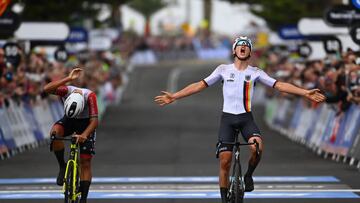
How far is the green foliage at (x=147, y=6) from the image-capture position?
12912 centimetres

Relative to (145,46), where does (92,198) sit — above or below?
above

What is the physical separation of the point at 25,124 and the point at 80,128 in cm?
1314

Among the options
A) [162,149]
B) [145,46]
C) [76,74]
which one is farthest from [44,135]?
[145,46]

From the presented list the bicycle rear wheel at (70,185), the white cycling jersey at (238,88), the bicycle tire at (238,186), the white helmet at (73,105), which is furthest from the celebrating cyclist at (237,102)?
the bicycle rear wheel at (70,185)

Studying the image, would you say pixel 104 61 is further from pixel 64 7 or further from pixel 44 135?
pixel 44 135

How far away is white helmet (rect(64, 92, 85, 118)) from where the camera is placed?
13.5 metres

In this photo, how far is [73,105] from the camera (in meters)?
13.5

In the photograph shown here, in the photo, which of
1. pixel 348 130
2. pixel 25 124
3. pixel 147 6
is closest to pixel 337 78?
pixel 348 130

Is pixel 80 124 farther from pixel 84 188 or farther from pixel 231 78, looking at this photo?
pixel 231 78

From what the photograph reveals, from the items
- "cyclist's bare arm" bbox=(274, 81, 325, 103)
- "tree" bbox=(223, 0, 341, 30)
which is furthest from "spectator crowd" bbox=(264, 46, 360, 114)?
"tree" bbox=(223, 0, 341, 30)

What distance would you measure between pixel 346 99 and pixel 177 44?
6830 cm

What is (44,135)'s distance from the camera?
96.8 ft

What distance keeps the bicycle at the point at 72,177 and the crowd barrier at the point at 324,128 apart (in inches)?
335

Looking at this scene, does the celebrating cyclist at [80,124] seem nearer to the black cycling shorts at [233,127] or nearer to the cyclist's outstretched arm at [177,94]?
the cyclist's outstretched arm at [177,94]
